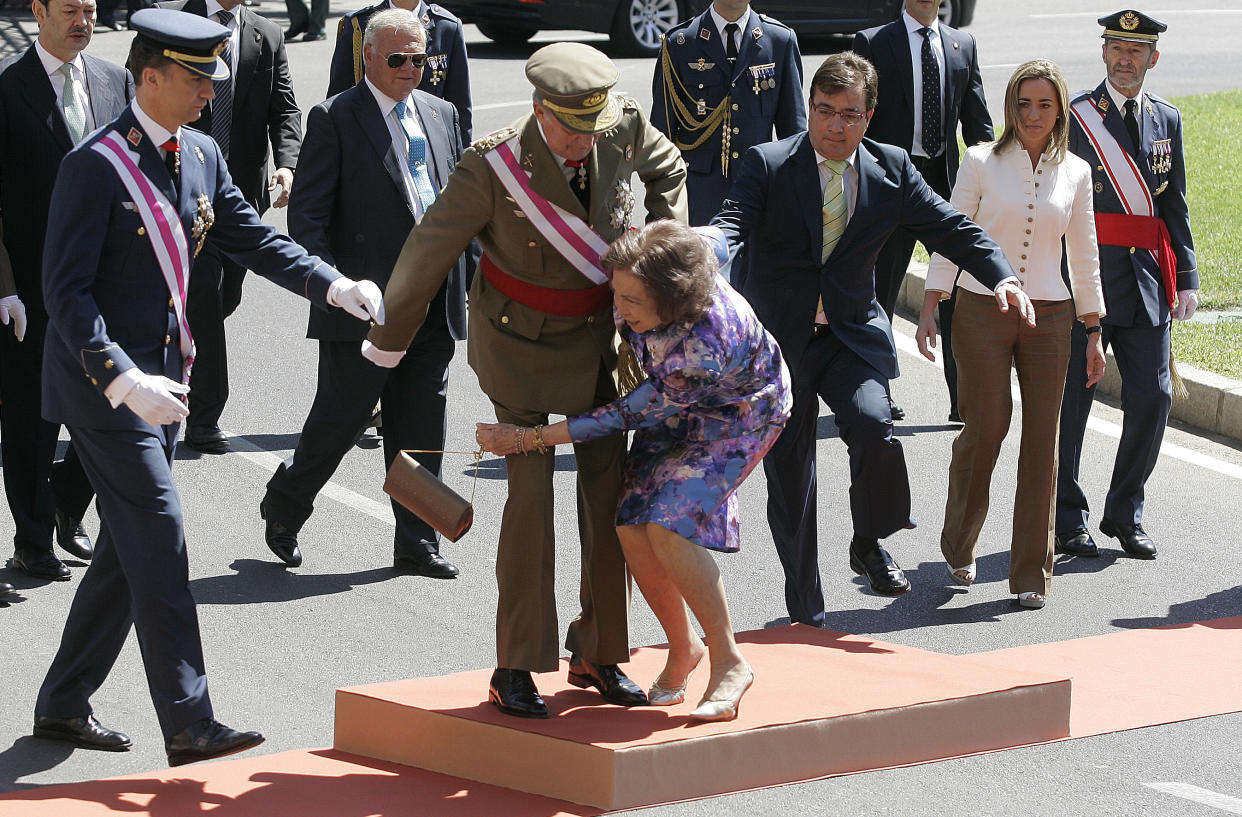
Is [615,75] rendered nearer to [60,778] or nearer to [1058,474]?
[60,778]

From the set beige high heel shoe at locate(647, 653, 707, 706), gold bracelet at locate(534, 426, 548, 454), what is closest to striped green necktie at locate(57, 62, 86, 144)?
gold bracelet at locate(534, 426, 548, 454)

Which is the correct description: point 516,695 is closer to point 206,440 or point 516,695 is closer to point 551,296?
point 551,296

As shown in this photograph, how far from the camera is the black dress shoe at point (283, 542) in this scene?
22.8 feet

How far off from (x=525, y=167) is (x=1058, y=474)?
3282 mm

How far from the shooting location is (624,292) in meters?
4.95

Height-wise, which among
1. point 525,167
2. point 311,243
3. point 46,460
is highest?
point 525,167

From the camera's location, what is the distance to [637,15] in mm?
17797

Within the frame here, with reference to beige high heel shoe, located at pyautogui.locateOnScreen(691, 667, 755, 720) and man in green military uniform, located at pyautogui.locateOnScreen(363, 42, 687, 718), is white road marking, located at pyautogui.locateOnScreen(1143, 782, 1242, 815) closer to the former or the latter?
beige high heel shoe, located at pyautogui.locateOnScreen(691, 667, 755, 720)

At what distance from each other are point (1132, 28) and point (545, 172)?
3286mm

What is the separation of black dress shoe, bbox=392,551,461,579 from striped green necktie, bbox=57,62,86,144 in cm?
196

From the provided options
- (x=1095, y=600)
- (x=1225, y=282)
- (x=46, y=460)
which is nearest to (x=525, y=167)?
(x=46, y=460)

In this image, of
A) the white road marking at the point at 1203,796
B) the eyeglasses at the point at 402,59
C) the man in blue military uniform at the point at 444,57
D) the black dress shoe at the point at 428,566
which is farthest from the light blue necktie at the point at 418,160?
the white road marking at the point at 1203,796

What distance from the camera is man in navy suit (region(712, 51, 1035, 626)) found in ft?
20.2

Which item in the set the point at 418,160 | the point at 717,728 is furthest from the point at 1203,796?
the point at 418,160
